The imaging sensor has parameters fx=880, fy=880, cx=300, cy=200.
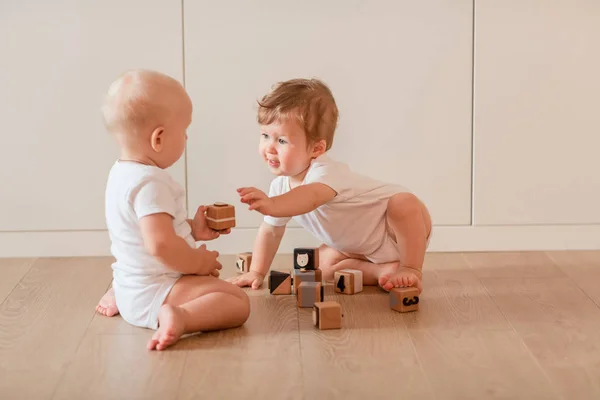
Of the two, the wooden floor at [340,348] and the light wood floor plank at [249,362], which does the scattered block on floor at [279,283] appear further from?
the light wood floor plank at [249,362]

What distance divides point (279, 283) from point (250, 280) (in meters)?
0.11

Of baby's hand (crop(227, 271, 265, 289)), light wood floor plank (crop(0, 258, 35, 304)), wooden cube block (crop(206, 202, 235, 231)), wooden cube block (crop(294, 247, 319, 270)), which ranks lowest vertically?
light wood floor plank (crop(0, 258, 35, 304))

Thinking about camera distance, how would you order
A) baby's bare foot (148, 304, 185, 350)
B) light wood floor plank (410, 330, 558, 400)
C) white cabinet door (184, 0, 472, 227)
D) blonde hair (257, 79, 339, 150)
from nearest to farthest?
light wood floor plank (410, 330, 558, 400) → baby's bare foot (148, 304, 185, 350) → blonde hair (257, 79, 339, 150) → white cabinet door (184, 0, 472, 227)

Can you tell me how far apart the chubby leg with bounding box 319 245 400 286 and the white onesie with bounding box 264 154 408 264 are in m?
0.02

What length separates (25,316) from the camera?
177 centimetres

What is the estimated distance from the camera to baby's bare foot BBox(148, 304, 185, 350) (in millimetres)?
1545

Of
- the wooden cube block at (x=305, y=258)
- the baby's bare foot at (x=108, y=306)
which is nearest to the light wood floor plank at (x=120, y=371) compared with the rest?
the baby's bare foot at (x=108, y=306)

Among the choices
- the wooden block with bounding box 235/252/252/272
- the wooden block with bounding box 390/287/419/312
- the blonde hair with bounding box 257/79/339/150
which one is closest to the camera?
the wooden block with bounding box 390/287/419/312

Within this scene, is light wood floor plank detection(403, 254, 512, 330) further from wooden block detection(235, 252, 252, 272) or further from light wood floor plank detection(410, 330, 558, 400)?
wooden block detection(235, 252, 252, 272)

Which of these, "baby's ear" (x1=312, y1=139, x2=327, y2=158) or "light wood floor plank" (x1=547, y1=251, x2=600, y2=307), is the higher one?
"baby's ear" (x1=312, y1=139, x2=327, y2=158)

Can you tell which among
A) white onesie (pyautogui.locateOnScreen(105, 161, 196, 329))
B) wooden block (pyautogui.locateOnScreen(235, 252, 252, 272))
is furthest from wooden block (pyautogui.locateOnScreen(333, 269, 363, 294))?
white onesie (pyautogui.locateOnScreen(105, 161, 196, 329))

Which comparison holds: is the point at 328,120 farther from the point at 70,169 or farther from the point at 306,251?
the point at 70,169

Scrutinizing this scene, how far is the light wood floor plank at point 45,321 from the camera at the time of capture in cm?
143

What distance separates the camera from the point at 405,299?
1769 millimetres
